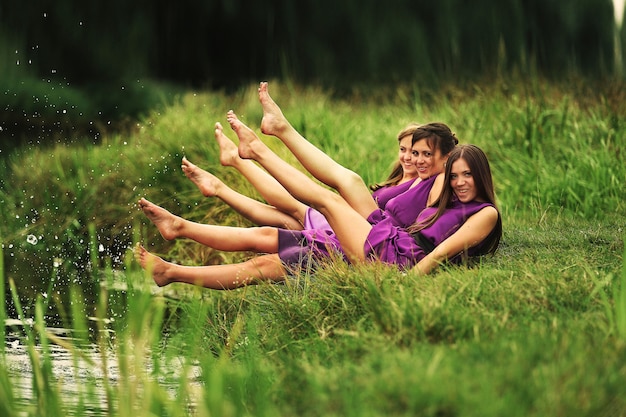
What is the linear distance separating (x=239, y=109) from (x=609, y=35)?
182 inches

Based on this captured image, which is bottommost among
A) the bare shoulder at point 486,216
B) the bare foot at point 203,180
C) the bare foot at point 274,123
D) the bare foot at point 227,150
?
the bare shoulder at point 486,216

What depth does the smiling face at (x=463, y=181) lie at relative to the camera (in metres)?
4.46

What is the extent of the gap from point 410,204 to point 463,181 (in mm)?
452

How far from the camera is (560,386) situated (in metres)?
2.49

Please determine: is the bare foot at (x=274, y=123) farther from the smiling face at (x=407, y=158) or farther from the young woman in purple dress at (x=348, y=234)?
the smiling face at (x=407, y=158)

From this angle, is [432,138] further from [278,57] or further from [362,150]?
[278,57]

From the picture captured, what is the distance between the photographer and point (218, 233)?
16.1 feet

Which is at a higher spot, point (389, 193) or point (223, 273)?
point (389, 193)

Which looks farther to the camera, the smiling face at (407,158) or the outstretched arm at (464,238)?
the smiling face at (407,158)

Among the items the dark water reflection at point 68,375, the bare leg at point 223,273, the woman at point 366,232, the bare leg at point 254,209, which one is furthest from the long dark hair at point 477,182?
the dark water reflection at point 68,375

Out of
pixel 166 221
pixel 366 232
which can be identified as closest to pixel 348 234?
pixel 366 232

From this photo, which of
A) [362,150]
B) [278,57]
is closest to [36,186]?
[362,150]

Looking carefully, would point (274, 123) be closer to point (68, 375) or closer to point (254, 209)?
point (254, 209)

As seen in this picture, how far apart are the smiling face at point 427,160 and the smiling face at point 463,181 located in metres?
0.40
